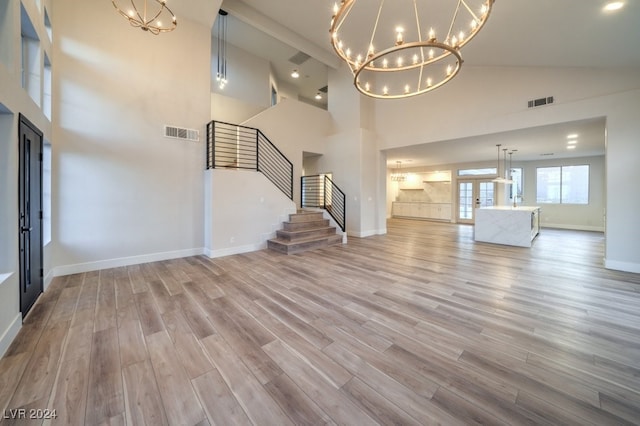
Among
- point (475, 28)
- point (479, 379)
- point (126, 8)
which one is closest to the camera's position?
point (479, 379)

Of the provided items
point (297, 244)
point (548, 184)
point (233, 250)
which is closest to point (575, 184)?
point (548, 184)

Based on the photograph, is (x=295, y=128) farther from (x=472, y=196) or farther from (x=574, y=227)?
(x=574, y=227)

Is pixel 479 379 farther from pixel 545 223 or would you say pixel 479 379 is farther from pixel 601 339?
pixel 545 223

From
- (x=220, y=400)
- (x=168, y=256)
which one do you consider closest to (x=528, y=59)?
(x=220, y=400)

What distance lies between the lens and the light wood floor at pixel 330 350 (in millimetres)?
1484

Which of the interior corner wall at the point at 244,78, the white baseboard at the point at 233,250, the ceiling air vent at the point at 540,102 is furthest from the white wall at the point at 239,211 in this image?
the ceiling air vent at the point at 540,102

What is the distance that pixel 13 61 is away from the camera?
92.2 inches

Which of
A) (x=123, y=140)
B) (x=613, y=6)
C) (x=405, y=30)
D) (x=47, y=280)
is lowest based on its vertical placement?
(x=47, y=280)

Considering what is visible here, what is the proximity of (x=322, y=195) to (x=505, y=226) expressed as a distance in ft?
18.7

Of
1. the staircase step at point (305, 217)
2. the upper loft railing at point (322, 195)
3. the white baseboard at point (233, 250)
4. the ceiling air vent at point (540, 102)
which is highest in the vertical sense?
the ceiling air vent at point (540, 102)

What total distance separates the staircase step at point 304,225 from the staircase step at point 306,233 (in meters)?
0.09

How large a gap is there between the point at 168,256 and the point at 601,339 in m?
6.48

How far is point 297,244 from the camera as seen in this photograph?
5.66 m

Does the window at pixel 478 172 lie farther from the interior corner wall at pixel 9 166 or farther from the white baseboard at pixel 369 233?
the interior corner wall at pixel 9 166
